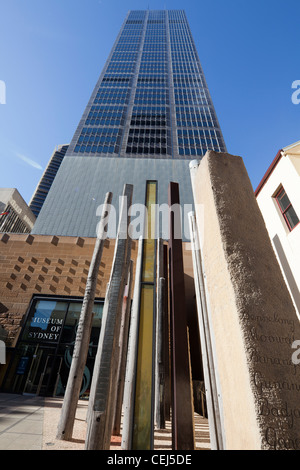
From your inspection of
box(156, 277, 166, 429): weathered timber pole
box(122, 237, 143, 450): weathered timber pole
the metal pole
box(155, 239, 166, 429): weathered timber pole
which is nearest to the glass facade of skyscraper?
box(155, 239, 166, 429): weathered timber pole

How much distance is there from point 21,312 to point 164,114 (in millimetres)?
41324

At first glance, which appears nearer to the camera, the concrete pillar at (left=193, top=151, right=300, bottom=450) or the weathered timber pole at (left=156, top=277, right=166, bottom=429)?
the concrete pillar at (left=193, top=151, right=300, bottom=450)

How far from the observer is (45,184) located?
77.6m

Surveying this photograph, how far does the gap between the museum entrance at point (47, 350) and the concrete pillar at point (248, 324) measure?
34.5ft

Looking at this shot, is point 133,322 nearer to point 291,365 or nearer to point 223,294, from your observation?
point 223,294

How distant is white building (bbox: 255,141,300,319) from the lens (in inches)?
292

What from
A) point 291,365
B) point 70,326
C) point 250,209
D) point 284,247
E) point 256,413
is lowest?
point 256,413

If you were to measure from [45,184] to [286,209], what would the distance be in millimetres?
82385

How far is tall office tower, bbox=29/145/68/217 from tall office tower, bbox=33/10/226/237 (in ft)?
134

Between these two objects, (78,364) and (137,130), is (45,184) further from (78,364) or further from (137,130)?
(78,364)

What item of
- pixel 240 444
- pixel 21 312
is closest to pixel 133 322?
pixel 240 444

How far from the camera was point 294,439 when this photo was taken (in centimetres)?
150

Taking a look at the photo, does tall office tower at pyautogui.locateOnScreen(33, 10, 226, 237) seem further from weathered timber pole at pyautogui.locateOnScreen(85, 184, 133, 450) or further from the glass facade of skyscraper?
weathered timber pole at pyautogui.locateOnScreen(85, 184, 133, 450)

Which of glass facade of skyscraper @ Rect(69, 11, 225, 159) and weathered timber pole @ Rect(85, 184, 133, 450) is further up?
glass facade of skyscraper @ Rect(69, 11, 225, 159)
